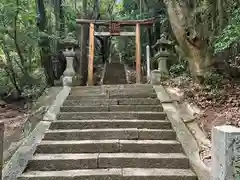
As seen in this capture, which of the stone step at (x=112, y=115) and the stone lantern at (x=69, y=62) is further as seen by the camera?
the stone lantern at (x=69, y=62)

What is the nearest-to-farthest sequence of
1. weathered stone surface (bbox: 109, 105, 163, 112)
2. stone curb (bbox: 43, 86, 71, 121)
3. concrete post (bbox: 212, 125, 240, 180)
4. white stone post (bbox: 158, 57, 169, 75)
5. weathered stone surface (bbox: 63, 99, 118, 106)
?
concrete post (bbox: 212, 125, 240, 180) < stone curb (bbox: 43, 86, 71, 121) < weathered stone surface (bbox: 109, 105, 163, 112) < weathered stone surface (bbox: 63, 99, 118, 106) < white stone post (bbox: 158, 57, 169, 75)

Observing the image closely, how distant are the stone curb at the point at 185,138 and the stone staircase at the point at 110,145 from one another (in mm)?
101

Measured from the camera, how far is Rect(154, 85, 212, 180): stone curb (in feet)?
12.5

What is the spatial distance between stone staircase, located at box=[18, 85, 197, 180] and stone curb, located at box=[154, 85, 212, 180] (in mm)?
101

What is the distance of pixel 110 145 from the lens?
4.46 metres

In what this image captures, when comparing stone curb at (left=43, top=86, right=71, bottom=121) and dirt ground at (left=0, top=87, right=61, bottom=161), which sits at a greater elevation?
stone curb at (left=43, top=86, right=71, bottom=121)

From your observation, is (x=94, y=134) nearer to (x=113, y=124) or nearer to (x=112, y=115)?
(x=113, y=124)

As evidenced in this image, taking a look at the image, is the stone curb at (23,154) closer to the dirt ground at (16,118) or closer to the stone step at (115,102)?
the dirt ground at (16,118)

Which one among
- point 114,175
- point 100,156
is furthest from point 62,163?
point 114,175

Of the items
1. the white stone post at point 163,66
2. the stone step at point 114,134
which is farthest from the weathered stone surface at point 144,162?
the white stone post at point 163,66

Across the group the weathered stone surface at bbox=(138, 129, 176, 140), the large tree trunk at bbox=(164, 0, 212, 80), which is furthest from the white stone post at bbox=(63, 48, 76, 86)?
the weathered stone surface at bbox=(138, 129, 176, 140)

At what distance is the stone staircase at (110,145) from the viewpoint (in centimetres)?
388

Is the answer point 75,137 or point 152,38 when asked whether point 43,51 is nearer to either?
point 75,137

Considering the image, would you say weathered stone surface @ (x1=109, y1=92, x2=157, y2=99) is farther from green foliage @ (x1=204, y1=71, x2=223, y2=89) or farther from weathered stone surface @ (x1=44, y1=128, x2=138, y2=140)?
weathered stone surface @ (x1=44, y1=128, x2=138, y2=140)
